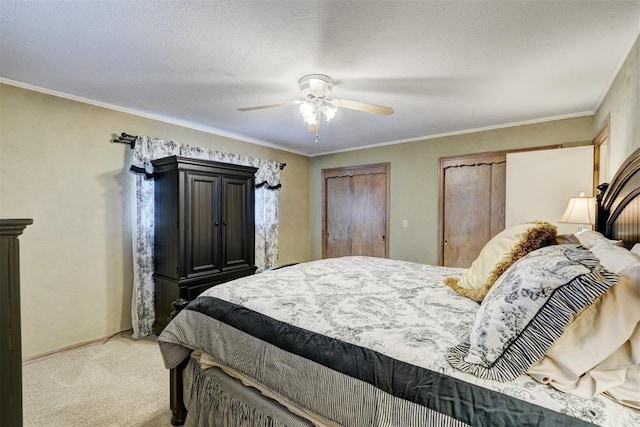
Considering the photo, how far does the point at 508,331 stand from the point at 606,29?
76.3 inches

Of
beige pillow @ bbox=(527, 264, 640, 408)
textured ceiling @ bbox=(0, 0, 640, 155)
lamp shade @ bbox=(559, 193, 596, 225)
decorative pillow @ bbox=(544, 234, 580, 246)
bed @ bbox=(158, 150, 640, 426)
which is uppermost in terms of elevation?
textured ceiling @ bbox=(0, 0, 640, 155)

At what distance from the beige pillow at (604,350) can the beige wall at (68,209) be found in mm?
3560

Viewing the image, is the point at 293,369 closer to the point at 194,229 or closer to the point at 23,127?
the point at 194,229

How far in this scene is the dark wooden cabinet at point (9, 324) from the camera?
0.92 meters

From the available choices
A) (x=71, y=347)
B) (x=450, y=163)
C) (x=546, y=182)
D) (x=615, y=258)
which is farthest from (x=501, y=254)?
(x=71, y=347)

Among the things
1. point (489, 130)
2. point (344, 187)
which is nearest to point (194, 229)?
point (344, 187)

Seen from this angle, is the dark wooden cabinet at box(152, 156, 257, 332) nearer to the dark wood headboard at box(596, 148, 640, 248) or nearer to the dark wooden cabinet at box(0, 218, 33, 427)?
the dark wooden cabinet at box(0, 218, 33, 427)

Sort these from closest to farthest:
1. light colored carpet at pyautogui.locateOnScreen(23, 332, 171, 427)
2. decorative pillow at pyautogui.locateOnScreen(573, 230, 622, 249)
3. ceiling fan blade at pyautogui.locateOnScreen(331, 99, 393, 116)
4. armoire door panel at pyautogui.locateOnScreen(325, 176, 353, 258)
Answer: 1. decorative pillow at pyautogui.locateOnScreen(573, 230, 622, 249)
2. light colored carpet at pyautogui.locateOnScreen(23, 332, 171, 427)
3. ceiling fan blade at pyautogui.locateOnScreen(331, 99, 393, 116)
4. armoire door panel at pyautogui.locateOnScreen(325, 176, 353, 258)

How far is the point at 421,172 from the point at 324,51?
2.78m

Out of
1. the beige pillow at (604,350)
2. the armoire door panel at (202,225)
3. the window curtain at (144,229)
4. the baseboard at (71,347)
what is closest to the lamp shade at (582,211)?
the beige pillow at (604,350)

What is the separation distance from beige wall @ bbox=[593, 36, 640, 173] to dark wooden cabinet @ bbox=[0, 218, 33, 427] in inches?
116

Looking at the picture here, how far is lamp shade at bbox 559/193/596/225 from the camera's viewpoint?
8.00ft

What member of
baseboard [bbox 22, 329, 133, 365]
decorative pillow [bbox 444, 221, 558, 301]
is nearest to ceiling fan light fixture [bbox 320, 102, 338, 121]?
decorative pillow [bbox 444, 221, 558, 301]

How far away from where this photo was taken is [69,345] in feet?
9.18
